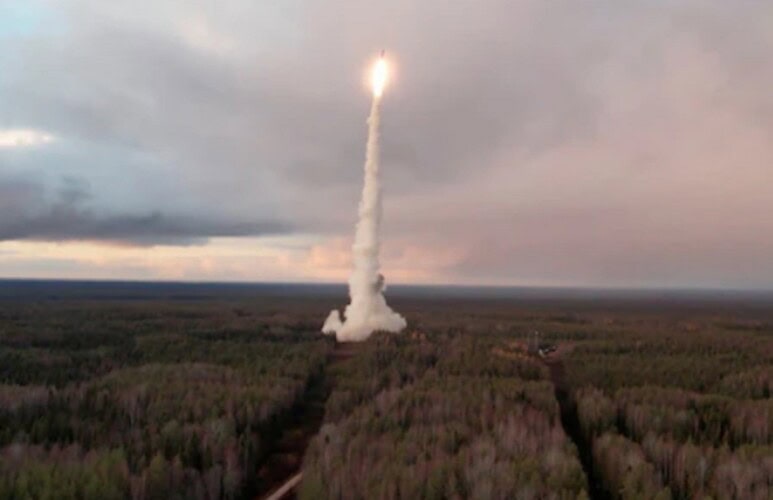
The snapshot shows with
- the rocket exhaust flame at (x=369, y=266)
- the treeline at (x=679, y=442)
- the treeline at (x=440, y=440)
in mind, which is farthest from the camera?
the rocket exhaust flame at (x=369, y=266)

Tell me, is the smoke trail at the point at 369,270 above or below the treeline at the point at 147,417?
above

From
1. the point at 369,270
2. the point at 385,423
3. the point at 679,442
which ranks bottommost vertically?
the point at 679,442

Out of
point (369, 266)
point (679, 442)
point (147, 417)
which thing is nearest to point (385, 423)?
point (147, 417)

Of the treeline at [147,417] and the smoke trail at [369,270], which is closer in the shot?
the treeline at [147,417]

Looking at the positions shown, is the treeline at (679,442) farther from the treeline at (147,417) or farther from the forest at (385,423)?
the treeline at (147,417)

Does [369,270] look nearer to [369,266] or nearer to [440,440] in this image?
[369,266]

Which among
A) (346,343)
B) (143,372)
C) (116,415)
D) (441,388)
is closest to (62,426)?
(116,415)

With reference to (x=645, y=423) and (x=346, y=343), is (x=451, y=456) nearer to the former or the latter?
(x=645, y=423)

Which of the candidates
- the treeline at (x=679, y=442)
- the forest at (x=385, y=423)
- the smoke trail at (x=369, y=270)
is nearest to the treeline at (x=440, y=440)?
the forest at (x=385, y=423)
